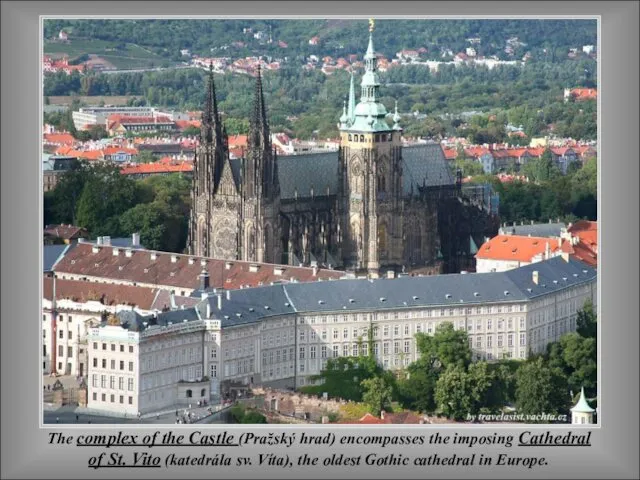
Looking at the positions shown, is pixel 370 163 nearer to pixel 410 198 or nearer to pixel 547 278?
pixel 410 198

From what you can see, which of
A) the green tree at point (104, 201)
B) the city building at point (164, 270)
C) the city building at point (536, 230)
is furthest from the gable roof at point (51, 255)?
the city building at point (536, 230)

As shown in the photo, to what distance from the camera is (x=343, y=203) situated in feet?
405

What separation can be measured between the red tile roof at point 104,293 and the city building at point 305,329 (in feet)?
7.10

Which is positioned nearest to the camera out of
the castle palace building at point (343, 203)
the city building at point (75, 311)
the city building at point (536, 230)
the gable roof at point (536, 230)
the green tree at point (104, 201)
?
the city building at point (75, 311)

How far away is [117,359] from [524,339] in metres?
18.2

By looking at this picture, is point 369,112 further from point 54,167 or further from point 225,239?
point 54,167

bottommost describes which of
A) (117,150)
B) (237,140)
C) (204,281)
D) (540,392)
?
(540,392)

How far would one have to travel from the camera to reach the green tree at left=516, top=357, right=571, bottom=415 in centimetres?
9294

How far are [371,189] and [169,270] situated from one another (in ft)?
48.3

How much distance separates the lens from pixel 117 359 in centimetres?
9219

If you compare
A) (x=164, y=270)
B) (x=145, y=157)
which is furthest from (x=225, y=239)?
(x=145, y=157)

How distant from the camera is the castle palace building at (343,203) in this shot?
391 feet

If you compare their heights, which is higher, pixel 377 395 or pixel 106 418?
pixel 377 395

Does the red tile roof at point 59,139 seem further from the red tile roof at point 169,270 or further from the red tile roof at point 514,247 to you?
the red tile roof at point 169,270
